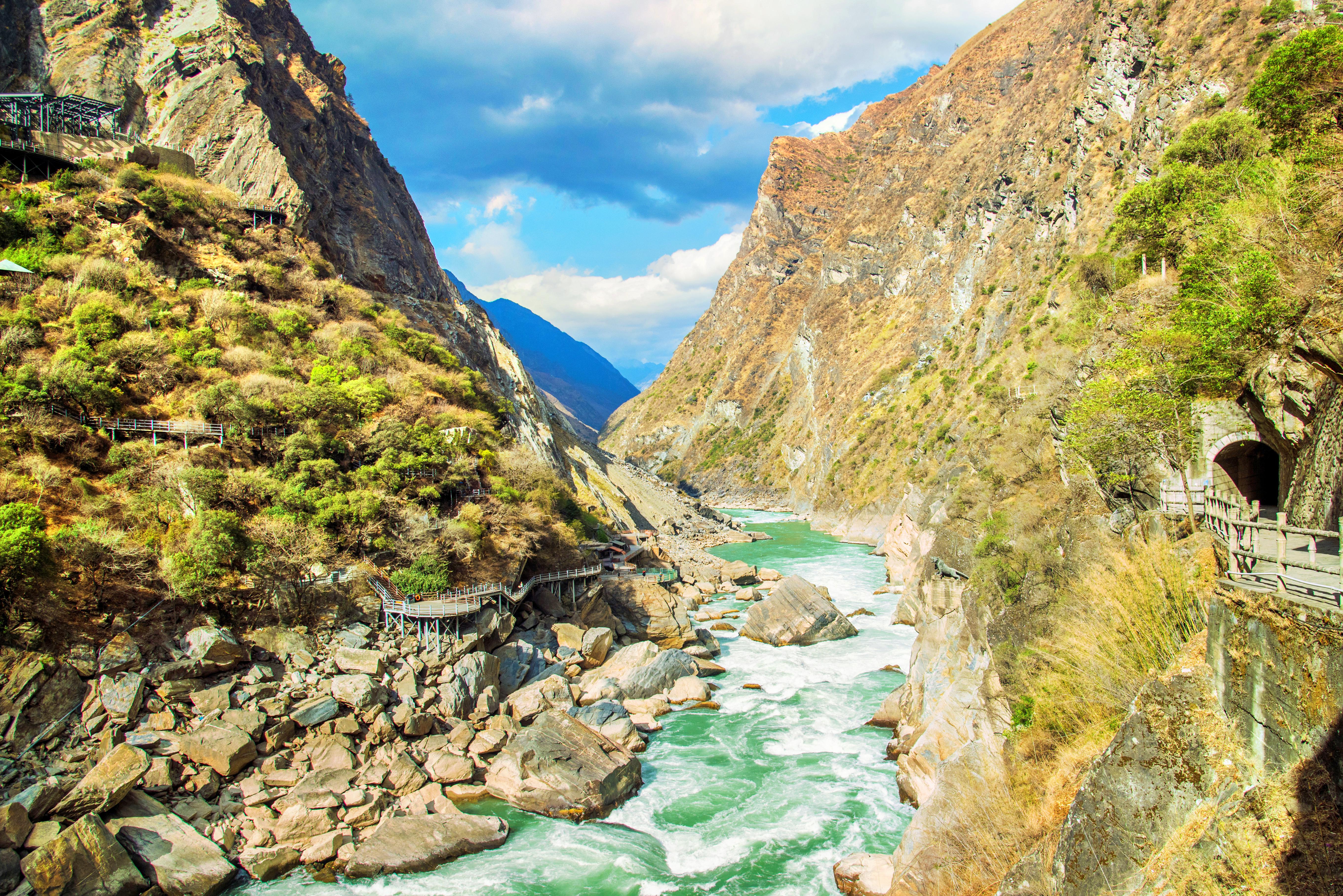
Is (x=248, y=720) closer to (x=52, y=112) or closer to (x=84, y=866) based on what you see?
(x=84, y=866)

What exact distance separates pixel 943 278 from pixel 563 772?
81508 millimetres

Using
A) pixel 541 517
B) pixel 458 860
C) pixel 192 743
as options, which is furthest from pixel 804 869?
pixel 541 517

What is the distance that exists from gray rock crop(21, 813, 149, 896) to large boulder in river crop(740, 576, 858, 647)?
2398 centimetres

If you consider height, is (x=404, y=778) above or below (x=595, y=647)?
below

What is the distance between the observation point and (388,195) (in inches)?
2387

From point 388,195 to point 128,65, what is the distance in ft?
66.2

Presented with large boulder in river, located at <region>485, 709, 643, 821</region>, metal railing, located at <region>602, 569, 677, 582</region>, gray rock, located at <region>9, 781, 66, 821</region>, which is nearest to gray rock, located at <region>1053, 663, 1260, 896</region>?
large boulder in river, located at <region>485, 709, 643, 821</region>

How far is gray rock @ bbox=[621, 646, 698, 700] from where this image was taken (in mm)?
24344

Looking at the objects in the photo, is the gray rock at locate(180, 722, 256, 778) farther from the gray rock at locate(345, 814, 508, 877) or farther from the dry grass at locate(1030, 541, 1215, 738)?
the dry grass at locate(1030, 541, 1215, 738)

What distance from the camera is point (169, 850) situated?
14555mm

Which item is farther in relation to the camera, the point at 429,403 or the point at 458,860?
the point at 429,403

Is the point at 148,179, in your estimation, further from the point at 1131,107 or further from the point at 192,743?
the point at 1131,107

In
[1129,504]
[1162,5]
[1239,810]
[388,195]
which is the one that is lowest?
[1239,810]

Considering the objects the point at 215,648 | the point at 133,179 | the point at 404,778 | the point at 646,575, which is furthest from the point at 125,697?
the point at 133,179
